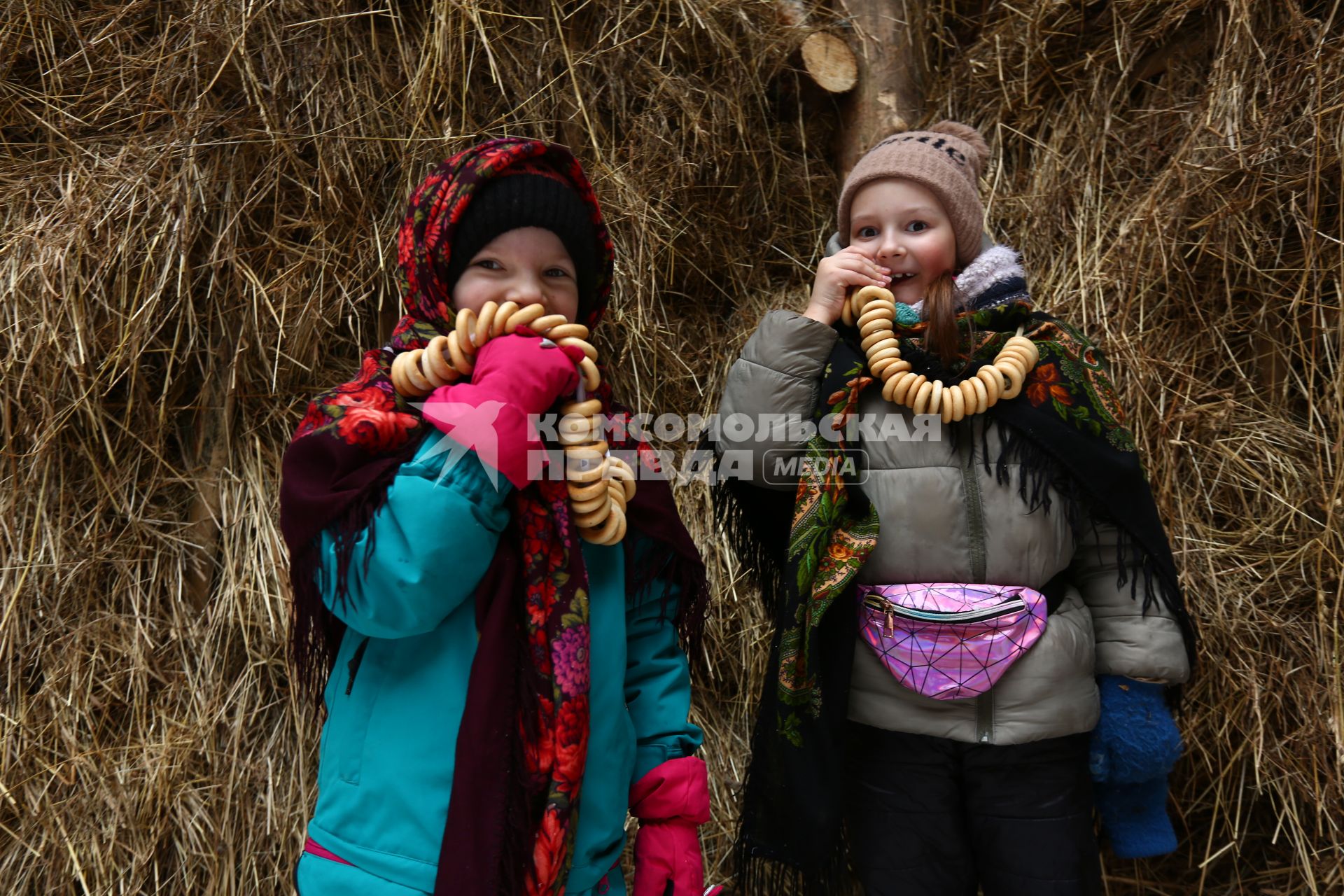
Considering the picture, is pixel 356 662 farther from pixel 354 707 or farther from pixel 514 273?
pixel 514 273

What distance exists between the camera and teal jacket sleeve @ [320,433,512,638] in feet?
3.55

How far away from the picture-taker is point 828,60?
268 centimetres

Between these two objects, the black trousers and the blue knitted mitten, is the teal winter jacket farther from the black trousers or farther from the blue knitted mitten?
the blue knitted mitten

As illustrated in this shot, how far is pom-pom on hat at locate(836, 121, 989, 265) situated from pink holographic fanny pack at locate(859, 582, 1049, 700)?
677 mm

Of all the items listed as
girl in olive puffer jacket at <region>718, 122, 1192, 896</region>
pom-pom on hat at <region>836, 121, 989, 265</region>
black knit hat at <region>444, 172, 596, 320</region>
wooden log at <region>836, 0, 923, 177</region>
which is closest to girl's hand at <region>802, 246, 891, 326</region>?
girl in olive puffer jacket at <region>718, 122, 1192, 896</region>

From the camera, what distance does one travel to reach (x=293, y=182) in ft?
7.69

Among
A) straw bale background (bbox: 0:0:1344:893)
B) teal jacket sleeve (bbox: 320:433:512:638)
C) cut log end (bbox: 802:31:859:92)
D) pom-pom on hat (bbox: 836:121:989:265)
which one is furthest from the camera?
cut log end (bbox: 802:31:859:92)

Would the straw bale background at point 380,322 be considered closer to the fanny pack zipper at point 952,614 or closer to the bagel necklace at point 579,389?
the fanny pack zipper at point 952,614

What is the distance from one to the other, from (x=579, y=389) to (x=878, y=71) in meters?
1.98

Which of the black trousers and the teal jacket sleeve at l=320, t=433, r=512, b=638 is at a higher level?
the teal jacket sleeve at l=320, t=433, r=512, b=638

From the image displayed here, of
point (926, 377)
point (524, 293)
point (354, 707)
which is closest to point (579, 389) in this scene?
point (524, 293)

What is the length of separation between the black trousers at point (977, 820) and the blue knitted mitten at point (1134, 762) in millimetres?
54

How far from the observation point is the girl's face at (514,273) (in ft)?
4.21

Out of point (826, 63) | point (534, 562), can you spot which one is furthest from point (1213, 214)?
point (534, 562)
